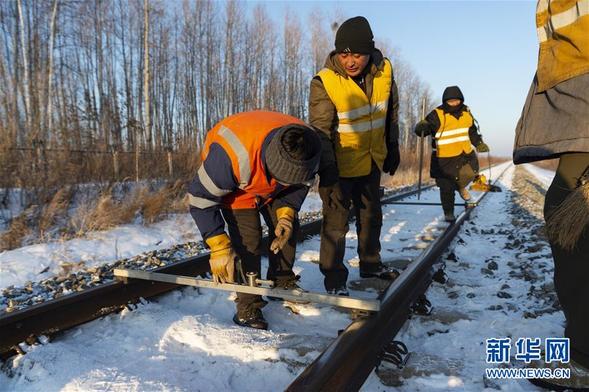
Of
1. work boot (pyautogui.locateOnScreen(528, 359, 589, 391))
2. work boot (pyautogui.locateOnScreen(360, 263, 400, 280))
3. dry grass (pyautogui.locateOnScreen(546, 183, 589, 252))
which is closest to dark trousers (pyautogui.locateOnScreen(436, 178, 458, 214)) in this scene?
work boot (pyautogui.locateOnScreen(360, 263, 400, 280))

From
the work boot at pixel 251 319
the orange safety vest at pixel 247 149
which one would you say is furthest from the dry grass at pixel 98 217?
the work boot at pixel 251 319

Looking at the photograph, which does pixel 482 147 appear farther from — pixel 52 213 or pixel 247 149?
pixel 52 213

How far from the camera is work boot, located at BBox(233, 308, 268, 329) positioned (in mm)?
2904

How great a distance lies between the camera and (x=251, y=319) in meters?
2.94

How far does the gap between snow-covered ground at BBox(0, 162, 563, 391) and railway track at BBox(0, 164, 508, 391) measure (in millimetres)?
92

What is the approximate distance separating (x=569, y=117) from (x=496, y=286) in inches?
86.1

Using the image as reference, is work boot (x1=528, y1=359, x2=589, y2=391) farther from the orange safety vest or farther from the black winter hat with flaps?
the black winter hat with flaps

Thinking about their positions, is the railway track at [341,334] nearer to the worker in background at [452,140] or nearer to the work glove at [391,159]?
the work glove at [391,159]

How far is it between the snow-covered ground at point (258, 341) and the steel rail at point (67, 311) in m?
0.07

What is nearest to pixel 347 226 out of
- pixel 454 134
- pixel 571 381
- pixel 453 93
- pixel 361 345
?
pixel 361 345

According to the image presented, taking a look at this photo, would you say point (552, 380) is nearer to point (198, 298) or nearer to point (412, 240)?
point (198, 298)

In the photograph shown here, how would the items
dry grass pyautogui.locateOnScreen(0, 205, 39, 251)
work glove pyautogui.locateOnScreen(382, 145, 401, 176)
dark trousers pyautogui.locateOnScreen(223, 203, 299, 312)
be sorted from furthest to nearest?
dry grass pyautogui.locateOnScreen(0, 205, 39, 251) < work glove pyautogui.locateOnScreen(382, 145, 401, 176) < dark trousers pyautogui.locateOnScreen(223, 203, 299, 312)

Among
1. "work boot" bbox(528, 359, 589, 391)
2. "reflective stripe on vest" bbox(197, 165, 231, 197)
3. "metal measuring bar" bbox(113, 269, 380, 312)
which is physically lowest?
"work boot" bbox(528, 359, 589, 391)

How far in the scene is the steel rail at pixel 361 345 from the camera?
1.84 meters
